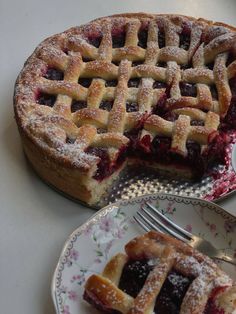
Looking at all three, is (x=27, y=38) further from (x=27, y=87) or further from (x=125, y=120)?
Answer: (x=125, y=120)

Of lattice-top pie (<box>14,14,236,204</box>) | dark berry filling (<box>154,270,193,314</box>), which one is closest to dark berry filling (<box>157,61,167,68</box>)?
lattice-top pie (<box>14,14,236,204</box>)

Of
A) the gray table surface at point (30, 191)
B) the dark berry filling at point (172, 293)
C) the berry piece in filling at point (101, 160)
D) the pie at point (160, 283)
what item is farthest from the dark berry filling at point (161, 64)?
the dark berry filling at point (172, 293)

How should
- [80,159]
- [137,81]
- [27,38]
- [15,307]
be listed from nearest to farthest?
[15,307]
[80,159]
[137,81]
[27,38]

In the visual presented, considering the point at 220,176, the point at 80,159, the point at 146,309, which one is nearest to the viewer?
the point at 146,309

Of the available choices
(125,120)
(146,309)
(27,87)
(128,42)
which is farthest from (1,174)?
(146,309)

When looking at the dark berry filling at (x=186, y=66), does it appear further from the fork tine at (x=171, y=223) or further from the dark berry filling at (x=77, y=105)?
the fork tine at (x=171, y=223)

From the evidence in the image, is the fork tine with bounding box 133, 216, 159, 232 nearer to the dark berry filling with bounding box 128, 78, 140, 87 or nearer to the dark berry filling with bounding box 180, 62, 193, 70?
the dark berry filling with bounding box 128, 78, 140, 87

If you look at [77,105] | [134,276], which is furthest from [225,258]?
[77,105]
